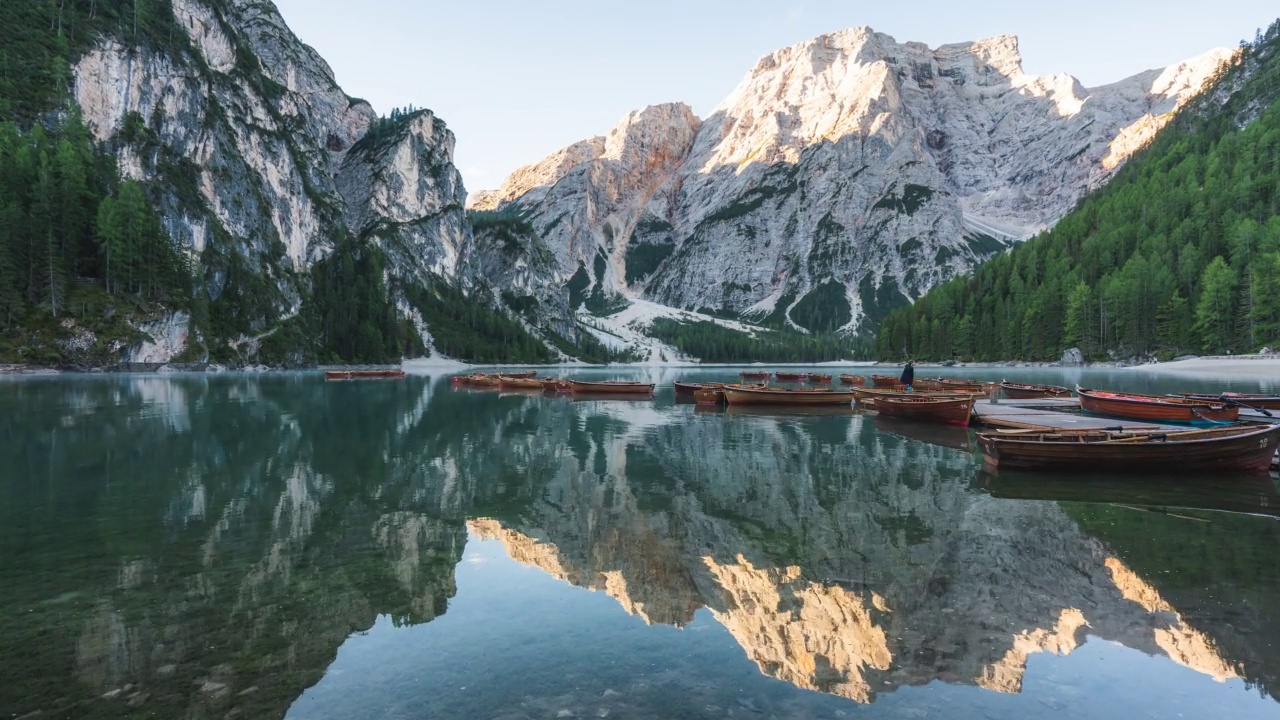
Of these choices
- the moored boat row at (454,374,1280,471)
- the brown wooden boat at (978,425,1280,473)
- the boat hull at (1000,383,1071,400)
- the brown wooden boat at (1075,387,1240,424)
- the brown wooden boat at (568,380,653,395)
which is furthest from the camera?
the brown wooden boat at (568,380,653,395)

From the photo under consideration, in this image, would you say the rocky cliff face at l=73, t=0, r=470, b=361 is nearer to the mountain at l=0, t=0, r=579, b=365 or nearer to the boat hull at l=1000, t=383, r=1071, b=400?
the mountain at l=0, t=0, r=579, b=365

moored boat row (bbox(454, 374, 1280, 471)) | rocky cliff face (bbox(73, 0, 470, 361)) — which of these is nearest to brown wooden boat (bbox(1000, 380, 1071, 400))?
moored boat row (bbox(454, 374, 1280, 471))

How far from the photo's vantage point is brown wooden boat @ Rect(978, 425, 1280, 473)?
23.1 metres

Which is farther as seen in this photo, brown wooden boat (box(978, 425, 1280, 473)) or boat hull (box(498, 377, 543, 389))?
boat hull (box(498, 377, 543, 389))

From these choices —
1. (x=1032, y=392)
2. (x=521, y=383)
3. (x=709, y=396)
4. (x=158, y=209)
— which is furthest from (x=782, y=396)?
(x=158, y=209)

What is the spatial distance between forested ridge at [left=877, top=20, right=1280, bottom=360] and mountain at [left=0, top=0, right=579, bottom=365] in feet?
558

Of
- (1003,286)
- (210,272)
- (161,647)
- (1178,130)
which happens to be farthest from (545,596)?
(1178,130)

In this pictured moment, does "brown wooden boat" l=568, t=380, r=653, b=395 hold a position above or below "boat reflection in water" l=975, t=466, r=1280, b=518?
above

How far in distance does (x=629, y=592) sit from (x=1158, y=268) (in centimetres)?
16902

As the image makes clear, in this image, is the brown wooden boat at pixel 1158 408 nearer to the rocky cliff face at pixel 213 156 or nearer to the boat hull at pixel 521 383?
the boat hull at pixel 521 383

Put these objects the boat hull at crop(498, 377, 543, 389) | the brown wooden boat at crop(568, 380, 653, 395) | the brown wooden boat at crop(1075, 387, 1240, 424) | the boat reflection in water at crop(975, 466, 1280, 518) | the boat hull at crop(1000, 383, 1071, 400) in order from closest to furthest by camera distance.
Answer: the boat reflection in water at crop(975, 466, 1280, 518), the brown wooden boat at crop(1075, 387, 1240, 424), the boat hull at crop(1000, 383, 1071, 400), the brown wooden boat at crop(568, 380, 653, 395), the boat hull at crop(498, 377, 543, 389)

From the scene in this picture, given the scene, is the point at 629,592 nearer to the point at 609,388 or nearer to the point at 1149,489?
the point at 1149,489

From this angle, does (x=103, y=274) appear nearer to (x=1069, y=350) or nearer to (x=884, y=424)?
(x=884, y=424)

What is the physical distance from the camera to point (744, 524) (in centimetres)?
1727
